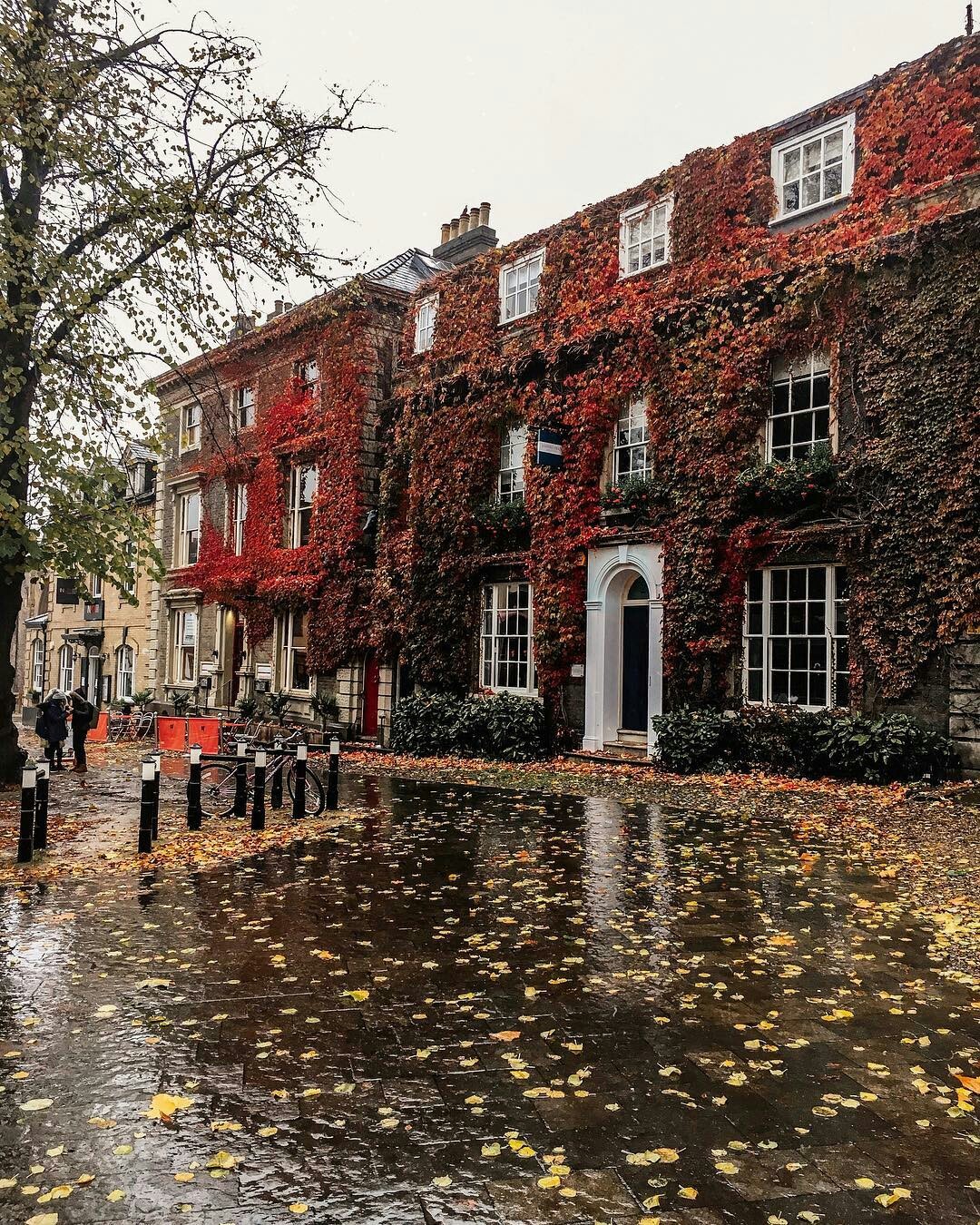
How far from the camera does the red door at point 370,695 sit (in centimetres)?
2406

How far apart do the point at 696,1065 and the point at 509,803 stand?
8511 millimetres

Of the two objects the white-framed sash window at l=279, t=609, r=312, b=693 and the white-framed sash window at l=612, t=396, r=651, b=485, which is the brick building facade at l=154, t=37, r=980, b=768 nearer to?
the white-framed sash window at l=612, t=396, r=651, b=485

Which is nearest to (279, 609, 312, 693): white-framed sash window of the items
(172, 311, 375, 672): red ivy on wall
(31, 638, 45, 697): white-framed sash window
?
(172, 311, 375, 672): red ivy on wall

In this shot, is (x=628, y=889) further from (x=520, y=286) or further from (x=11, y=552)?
(x=520, y=286)

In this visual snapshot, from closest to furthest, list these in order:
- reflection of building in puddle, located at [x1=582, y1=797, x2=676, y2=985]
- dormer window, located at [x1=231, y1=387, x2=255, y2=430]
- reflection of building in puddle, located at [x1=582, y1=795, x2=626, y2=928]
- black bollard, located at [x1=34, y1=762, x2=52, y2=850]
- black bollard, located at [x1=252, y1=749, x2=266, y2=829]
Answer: reflection of building in puddle, located at [x1=582, y1=797, x2=676, y2=985] → reflection of building in puddle, located at [x1=582, y1=795, x2=626, y2=928] → black bollard, located at [x1=34, y1=762, x2=52, y2=850] → black bollard, located at [x1=252, y1=749, x2=266, y2=829] → dormer window, located at [x1=231, y1=387, x2=255, y2=430]

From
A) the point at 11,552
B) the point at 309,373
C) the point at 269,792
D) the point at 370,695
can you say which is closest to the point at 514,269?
the point at 309,373

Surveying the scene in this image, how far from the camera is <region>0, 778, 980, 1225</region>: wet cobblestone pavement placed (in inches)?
133

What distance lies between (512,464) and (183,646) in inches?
662

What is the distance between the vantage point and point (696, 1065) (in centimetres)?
444

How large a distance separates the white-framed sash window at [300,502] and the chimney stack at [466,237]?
7575 millimetres

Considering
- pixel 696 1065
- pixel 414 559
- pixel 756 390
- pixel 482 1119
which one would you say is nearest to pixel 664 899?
pixel 696 1065

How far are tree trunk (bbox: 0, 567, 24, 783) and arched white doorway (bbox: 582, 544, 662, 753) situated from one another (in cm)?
1042

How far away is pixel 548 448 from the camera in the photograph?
18656mm

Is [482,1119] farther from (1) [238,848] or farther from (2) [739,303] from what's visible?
(2) [739,303]
